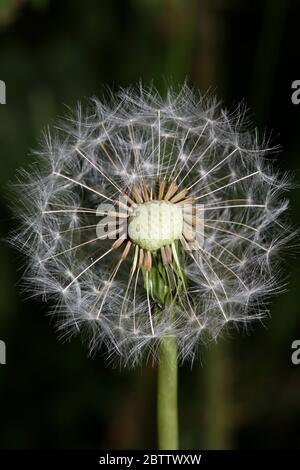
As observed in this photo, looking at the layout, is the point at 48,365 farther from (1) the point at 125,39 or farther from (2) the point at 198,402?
(1) the point at 125,39

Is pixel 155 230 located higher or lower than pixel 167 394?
higher

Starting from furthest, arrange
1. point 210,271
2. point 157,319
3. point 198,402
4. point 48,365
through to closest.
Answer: point 48,365
point 198,402
point 210,271
point 157,319

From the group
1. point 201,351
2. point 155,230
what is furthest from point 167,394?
point 201,351

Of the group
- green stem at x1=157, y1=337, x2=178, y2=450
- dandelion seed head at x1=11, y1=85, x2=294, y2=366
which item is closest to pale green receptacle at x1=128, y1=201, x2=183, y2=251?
dandelion seed head at x1=11, y1=85, x2=294, y2=366

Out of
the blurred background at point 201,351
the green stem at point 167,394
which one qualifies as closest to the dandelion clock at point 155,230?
the green stem at point 167,394

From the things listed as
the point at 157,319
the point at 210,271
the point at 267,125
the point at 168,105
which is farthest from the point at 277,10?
the point at 157,319

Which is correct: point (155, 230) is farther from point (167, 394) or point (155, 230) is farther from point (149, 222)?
point (167, 394)
